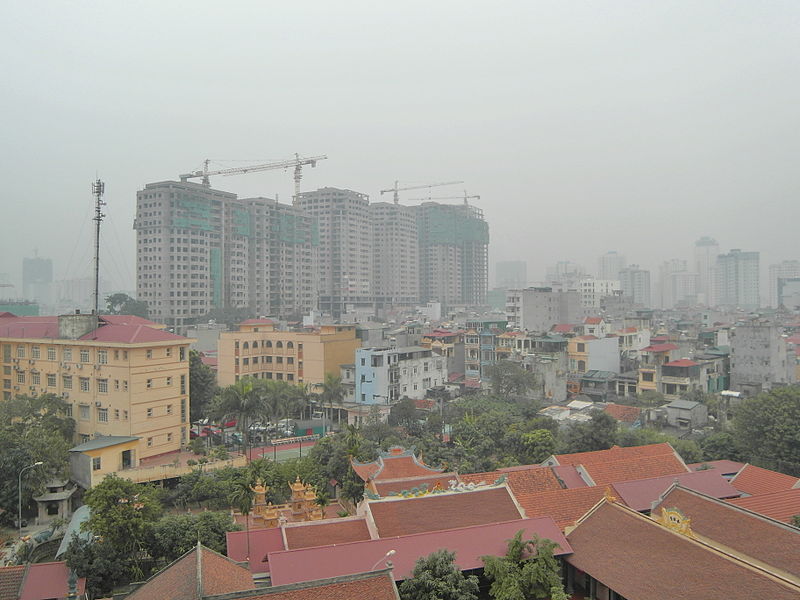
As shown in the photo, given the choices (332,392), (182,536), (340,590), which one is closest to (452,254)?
(332,392)

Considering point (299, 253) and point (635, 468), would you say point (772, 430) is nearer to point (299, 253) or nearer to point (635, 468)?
point (635, 468)

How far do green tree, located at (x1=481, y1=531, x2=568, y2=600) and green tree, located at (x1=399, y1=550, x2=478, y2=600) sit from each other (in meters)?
0.55

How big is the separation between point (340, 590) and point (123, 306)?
223 feet

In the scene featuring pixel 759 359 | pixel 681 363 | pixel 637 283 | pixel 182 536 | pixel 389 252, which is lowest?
pixel 182 536

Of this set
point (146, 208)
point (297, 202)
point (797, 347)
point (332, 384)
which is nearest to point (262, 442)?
point (332, 384)

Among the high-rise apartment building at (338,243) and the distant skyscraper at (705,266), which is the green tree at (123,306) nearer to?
the high-rise apartment building at (338,243)

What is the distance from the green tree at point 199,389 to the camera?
36.2m

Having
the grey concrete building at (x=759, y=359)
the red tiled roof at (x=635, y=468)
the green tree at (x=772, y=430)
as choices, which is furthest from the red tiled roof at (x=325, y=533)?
the grey concrete building at (x=759, y=359)

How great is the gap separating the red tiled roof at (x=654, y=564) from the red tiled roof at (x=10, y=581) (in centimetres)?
1293

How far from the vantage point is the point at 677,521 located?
1477 cm

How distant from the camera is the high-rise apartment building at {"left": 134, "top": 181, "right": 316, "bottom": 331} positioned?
8269 centimetres

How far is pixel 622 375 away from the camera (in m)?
43.7

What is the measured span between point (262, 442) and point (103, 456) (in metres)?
10.00

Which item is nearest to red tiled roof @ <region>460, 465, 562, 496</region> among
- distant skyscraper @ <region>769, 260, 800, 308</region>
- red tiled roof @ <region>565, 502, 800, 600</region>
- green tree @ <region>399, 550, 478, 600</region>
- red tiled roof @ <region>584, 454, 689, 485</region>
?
red tiled roof @ <region>584, 454, 689, 485</region>
